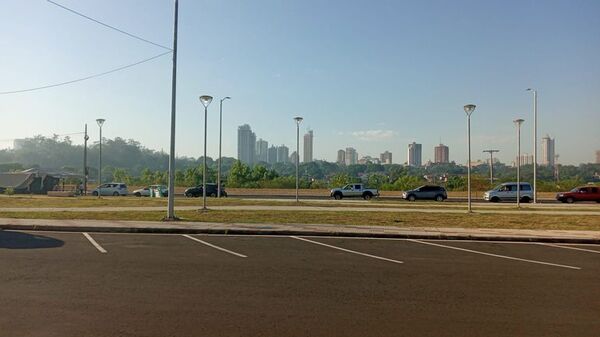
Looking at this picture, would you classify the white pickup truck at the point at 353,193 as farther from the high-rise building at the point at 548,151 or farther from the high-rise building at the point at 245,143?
the high-rise building at the point at 245,143

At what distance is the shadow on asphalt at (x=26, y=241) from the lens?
463 inches

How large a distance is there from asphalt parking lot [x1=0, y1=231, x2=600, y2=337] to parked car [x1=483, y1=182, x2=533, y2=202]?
3368 centimetres

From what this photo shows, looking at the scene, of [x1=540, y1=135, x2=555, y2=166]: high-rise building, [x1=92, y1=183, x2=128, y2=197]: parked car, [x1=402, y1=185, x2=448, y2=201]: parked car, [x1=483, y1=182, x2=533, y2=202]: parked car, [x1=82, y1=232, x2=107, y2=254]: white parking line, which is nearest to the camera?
[x1=82, y1=232, x2=107, y2=254]: white parking line

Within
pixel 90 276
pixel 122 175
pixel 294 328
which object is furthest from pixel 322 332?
pixel 122 175

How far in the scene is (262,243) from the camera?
42.7 feet

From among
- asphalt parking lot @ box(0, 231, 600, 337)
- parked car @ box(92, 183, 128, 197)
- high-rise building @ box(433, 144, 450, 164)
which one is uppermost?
high-rise building @ box(433, 144, 450, 164)

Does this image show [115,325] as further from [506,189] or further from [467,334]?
[506,189]

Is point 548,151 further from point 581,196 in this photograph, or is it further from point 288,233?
point 288,233

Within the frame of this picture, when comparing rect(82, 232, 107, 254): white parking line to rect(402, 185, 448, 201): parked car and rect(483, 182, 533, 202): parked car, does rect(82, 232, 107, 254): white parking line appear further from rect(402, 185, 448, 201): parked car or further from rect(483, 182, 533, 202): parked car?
rect(483, 182, 533, 202): parked car

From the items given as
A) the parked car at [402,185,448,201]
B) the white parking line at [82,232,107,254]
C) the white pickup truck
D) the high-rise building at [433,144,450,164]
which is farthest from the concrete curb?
the high-rise building at [433,144,450,164]

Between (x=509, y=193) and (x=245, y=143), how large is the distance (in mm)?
155994

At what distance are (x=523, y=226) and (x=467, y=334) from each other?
46.8 feet

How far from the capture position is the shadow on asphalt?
1175cm

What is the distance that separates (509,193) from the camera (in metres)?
44.3
